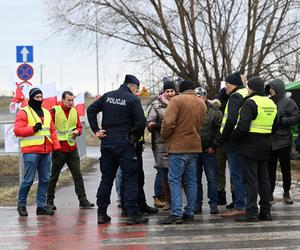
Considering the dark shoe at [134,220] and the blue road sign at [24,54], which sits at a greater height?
the blue road sign at [24,54]

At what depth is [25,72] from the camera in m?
14.0

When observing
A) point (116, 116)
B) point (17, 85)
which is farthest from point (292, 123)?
point (17, 85)

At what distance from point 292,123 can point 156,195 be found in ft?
7.93

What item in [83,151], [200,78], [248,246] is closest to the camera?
[248,246]

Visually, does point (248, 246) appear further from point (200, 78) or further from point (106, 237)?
point (200, 78)

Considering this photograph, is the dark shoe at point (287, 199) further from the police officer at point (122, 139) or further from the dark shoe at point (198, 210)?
the police officer at point (122, 139)

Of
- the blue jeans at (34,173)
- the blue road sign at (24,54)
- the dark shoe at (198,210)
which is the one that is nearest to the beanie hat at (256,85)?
the dark shoe at (198,210)

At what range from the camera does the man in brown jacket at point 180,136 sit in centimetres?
811

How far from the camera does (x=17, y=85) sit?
13.1 m

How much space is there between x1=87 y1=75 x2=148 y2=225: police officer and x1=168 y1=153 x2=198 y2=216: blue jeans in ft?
1.58

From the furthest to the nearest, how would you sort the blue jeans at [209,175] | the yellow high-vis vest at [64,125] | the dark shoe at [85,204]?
the dark shoe at [85,204] → the yellow high-vis vest at [64,125] → the blue jeans at [209,175]

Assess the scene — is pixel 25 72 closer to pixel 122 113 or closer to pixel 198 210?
pixel 122 113

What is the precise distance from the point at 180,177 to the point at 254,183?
0.99 metres

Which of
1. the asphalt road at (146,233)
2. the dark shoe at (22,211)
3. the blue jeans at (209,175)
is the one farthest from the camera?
the dark shoe at (22,211)
